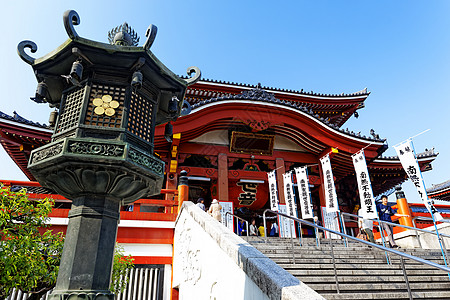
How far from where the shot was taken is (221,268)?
4512mm

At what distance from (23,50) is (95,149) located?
1759 mm

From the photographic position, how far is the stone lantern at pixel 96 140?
3217 millimetres

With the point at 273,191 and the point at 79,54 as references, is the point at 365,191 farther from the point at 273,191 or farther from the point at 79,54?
the point at 79,54

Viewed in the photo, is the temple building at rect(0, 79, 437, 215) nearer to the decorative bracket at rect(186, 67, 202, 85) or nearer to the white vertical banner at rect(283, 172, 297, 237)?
the white vertical banner at rect(283, 172, 297, 237)

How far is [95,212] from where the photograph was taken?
3.39 metres

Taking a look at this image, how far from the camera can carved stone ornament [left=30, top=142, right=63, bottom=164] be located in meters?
3.30

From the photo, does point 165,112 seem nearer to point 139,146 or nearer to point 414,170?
point 139,146

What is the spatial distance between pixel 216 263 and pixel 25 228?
9.83 ft

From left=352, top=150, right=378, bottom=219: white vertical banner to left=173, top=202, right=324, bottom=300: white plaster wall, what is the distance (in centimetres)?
568

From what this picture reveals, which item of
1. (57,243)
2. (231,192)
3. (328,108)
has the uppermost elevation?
(328,108)

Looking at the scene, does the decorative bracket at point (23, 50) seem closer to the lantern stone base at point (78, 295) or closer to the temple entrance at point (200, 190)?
the lantern stone base at point (78, 295)

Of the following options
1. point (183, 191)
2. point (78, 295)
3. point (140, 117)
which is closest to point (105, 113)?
point (140, 117)

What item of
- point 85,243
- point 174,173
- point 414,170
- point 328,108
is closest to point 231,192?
point 174,173

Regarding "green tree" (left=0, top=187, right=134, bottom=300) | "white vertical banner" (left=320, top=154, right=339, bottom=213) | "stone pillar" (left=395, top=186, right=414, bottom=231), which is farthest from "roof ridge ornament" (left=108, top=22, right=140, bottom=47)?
"stone pillar" (left=395, top=186, right=414, bottom=231)
